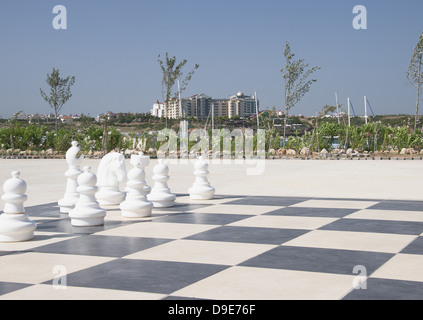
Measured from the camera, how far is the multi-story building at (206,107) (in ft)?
98.4

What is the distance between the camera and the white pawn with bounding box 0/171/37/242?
5.06m

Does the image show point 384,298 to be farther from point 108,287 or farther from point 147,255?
point 147,255

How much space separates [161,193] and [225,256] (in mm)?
3033

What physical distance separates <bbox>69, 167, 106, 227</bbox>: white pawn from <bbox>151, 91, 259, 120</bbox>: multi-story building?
74.2ft

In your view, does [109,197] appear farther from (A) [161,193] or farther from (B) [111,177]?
(A) [161,193]

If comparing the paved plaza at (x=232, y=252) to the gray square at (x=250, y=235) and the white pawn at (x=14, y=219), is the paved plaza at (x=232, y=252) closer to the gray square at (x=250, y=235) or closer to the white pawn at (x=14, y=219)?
the gray square at (x=250, y=235)

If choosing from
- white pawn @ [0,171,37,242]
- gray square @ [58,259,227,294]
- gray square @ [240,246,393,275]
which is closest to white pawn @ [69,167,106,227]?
white pawn @ [0,171,37,242]

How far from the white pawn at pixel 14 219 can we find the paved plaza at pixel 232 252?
118 millimetres

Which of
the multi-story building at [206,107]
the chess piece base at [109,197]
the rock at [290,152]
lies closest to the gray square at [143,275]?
the chess piece base at [109,197]

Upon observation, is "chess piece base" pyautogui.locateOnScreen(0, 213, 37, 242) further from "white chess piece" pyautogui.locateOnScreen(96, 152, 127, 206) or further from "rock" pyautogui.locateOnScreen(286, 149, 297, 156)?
"rock" pyautogui.locateOnScreen(286, 149, 297, 156)

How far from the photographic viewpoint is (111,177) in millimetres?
7332

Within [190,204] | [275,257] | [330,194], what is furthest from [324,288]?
[330,194]

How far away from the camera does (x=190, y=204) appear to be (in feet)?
25.0

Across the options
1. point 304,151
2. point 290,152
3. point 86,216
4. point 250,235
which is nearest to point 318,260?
point 250,235
